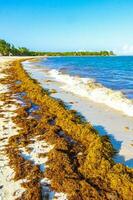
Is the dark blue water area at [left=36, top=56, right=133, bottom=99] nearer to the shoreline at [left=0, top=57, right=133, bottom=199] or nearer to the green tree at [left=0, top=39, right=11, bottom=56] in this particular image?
the shoreline at [left=0, top=57, right=133, bottom=199]

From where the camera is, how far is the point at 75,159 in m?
→ 7.22

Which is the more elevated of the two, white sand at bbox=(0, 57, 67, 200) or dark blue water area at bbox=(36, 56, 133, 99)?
white sand at bbox=(0, 57, 67, 200)

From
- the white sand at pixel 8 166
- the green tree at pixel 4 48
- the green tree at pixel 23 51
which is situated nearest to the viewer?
the white sand at pixel 8 166

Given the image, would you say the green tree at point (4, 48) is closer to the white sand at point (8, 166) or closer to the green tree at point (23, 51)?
the green tree at point (23, 51)

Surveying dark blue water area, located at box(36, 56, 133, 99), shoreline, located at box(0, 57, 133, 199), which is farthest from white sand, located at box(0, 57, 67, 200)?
dark blue water area, located at box(36, 56, 133, 99)

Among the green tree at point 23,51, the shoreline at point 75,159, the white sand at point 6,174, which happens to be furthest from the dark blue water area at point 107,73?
the green tree at point 23,51

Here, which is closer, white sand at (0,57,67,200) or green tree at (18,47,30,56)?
white sand at (0,57,67,200)

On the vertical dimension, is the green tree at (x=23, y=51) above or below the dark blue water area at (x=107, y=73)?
below

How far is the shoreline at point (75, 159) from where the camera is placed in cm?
575

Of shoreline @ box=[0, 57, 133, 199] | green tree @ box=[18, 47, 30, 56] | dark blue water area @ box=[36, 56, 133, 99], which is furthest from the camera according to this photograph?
green tree @ box=[18, 47, 30, 56]

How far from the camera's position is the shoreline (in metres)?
5.75

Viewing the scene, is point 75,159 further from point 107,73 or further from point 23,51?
point 23,51

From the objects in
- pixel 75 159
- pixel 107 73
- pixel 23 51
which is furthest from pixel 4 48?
pixel 75 159

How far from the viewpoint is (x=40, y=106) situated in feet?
44.4
